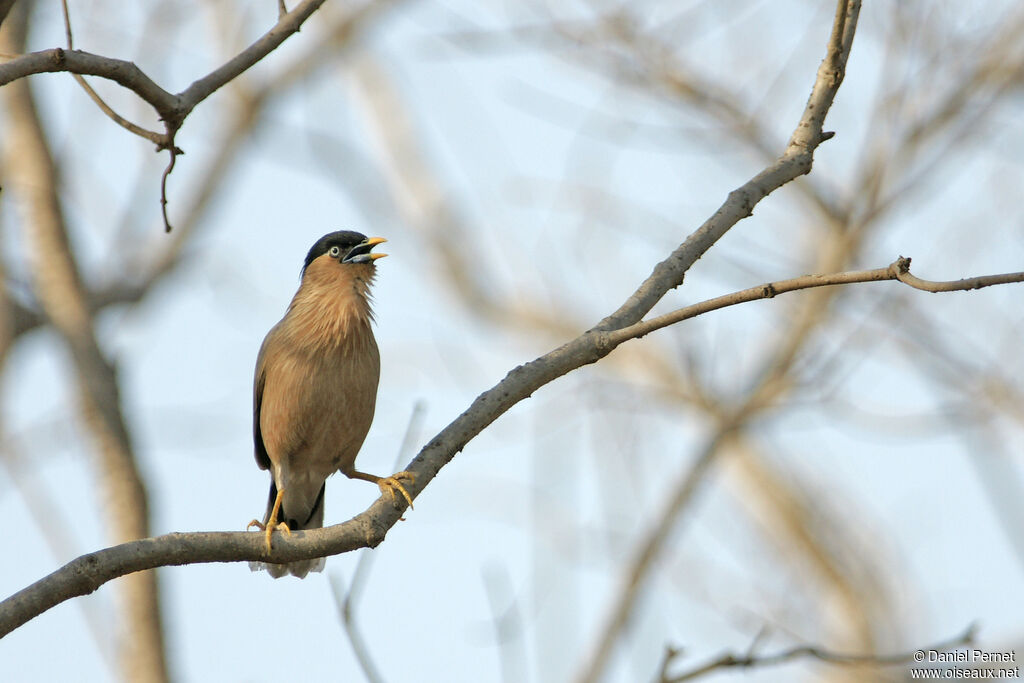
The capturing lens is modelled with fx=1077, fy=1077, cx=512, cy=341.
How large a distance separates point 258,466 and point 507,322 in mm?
6362

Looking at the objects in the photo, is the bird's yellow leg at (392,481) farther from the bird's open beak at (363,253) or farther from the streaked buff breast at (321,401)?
the bird's open beak at (363,253)

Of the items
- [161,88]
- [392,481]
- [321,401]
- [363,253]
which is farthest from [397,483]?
[363,253]

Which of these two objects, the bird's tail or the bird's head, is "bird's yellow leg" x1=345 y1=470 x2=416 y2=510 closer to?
the bird's tail

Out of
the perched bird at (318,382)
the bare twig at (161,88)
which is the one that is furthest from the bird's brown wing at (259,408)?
the bare twig at (161,88)

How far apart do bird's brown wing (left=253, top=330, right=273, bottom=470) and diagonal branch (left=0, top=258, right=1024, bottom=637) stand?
234cm

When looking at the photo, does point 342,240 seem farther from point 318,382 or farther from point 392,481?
point 392,481

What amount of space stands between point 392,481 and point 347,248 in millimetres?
1886

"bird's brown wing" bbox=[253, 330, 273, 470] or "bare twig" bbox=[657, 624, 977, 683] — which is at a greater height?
"bird's brown wing" bbox=[253, 330, 273, 470]

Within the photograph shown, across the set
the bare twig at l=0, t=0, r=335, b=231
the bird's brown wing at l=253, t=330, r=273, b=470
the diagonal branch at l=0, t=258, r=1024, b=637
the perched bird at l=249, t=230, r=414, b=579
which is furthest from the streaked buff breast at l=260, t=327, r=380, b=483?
the diagonal branch at l=0, t=258, r=1024, b=637

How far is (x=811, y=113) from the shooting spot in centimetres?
384

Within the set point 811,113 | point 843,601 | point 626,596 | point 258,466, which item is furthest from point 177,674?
point 843,601

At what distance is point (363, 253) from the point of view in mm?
5535

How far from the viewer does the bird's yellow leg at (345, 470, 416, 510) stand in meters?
3.24

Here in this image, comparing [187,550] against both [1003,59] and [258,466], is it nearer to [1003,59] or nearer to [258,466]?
[258,466]
